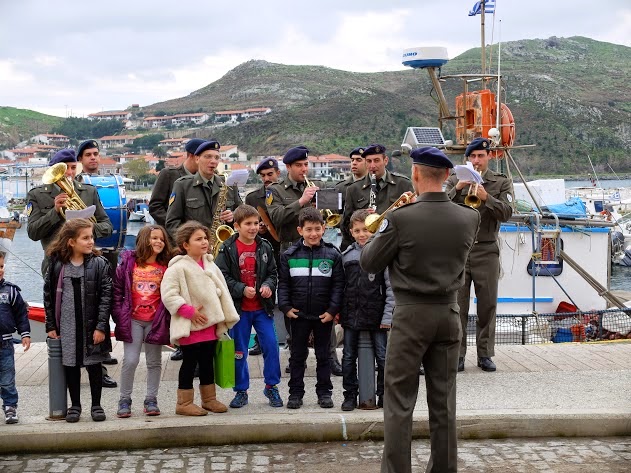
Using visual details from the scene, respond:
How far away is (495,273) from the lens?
8.52 metres

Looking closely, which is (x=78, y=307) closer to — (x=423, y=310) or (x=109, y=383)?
(x=109, y=383)

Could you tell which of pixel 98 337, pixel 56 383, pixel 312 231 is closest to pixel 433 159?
pixel 312 231

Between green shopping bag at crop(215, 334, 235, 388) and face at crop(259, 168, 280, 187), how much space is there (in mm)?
2536

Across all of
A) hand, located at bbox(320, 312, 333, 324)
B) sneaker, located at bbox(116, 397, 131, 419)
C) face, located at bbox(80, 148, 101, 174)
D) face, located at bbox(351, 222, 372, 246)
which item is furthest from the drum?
face, located at bbox(351, 222, 372, 246)

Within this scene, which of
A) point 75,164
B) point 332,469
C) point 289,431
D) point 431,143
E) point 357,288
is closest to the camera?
point 332,469

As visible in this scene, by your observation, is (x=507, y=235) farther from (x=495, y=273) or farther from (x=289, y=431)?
(x=289, y=431)

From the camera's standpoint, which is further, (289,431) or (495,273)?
(495,273)

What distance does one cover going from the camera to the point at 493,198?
8.08 m

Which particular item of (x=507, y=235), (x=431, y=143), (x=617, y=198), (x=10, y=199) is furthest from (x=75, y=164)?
(x=10, y=199)

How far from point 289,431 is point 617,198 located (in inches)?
2276

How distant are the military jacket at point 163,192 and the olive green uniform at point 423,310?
11.5 feet

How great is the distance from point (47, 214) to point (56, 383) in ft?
5.21

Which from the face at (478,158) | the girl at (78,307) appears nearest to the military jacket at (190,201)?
the girl at (78,307)

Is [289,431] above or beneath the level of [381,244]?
beneath
